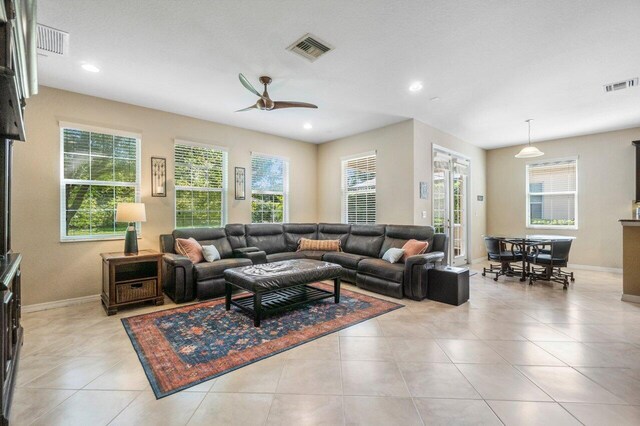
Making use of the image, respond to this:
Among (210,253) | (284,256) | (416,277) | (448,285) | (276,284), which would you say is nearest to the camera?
(276,284)

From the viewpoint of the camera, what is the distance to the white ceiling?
90.0 inches

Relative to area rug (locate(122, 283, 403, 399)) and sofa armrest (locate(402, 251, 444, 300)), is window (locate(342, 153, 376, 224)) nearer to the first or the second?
sofa armrest (locate(402, 251, 444, 300))

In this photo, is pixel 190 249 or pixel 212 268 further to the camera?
pixel 190 249

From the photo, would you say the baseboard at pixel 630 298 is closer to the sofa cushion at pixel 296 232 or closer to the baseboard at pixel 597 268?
the baseboard at pixel 597 268

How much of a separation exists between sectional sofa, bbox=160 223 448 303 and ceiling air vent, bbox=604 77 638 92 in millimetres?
2776

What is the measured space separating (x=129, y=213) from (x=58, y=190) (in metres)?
0.98

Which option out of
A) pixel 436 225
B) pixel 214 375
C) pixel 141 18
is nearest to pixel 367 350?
pixel 214 375

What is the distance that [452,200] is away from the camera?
6.14m

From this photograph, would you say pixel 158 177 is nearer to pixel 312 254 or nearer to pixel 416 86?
pixel 312 254

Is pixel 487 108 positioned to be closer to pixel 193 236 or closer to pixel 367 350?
pixel 367 350

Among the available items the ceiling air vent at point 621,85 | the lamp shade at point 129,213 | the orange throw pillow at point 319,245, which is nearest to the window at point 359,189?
the orange throw pillow at point 319,245

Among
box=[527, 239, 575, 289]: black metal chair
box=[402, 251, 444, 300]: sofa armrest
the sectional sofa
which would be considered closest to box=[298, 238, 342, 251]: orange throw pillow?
the sectional sofa

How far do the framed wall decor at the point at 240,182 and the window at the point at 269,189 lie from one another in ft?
0.73

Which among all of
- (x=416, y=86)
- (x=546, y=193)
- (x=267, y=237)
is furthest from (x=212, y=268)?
(x=546, y=193)
